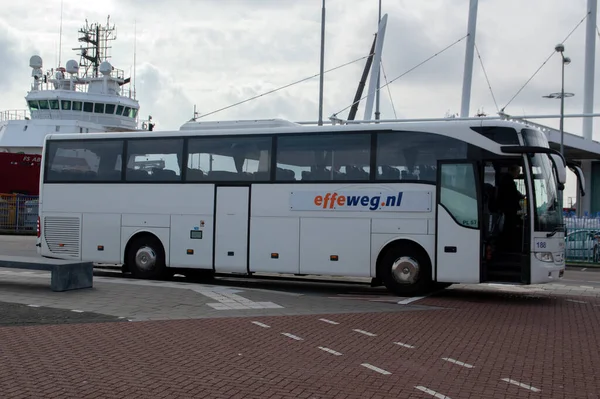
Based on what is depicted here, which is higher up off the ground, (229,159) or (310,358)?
(229,159)

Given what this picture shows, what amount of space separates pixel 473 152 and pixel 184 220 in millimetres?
6352

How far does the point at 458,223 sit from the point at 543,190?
1644 millimetres

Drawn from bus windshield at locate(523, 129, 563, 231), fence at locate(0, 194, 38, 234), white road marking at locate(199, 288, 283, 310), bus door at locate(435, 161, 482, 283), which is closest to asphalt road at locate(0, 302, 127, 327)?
white road marking at locate(199, 288, 283, 310)

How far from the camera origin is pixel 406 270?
13.5 m

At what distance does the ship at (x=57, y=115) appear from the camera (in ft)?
132

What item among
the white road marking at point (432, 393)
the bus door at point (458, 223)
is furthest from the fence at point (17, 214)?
the white road marking at point (432, 393)

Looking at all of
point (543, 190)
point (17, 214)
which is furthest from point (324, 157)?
point (17, 214)

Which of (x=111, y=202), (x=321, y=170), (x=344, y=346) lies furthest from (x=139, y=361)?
(x=111, y=202)

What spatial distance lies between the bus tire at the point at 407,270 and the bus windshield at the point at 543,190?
2176 mm

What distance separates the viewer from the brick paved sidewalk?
21.6 ft

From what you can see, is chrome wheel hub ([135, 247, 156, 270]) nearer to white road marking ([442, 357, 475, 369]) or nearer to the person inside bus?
the person inside bus

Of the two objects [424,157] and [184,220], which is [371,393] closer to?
[424,157]

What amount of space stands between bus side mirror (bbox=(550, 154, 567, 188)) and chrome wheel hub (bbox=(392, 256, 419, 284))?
3013 millimetres

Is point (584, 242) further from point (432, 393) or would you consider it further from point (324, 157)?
point (432, 393)
